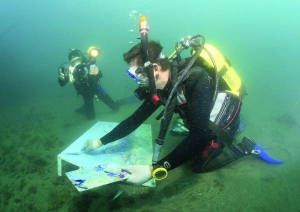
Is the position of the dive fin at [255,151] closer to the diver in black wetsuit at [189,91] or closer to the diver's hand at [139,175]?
the diver in black wetsuit at [189,91]

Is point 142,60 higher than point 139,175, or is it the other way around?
point 142,60

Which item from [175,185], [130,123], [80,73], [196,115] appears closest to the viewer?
[196,115]

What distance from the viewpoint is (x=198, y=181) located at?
135 inches

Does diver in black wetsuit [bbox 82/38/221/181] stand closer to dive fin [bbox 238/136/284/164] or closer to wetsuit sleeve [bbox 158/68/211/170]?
wetsuit sleeve [bbox 158/68/211/170]

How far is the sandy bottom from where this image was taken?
3.06 m

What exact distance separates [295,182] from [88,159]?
3261 mm

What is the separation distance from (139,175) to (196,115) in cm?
100

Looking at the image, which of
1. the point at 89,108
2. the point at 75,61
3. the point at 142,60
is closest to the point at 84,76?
the point at 75,61

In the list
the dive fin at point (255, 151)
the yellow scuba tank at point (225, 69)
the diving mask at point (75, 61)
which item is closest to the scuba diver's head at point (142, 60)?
the yellow scuba tank at point (225, 69)

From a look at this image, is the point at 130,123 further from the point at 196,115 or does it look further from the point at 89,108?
the point at 89,108

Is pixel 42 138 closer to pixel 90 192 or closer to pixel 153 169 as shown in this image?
pixel 90 192

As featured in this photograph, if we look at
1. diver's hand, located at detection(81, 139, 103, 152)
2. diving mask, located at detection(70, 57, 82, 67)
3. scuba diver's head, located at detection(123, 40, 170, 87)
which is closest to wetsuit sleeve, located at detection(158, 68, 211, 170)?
scuba diver's head, located at detection(123, 40, 170, 87)

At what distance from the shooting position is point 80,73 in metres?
5.70

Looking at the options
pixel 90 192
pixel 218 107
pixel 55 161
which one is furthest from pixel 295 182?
pixel 55 161
